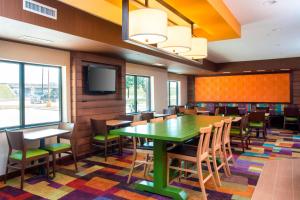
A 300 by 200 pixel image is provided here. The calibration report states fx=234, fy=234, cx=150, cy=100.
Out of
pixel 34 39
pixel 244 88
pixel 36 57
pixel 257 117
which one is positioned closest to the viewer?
pixel 34 39

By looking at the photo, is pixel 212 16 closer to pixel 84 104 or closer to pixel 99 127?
pixel 99 127

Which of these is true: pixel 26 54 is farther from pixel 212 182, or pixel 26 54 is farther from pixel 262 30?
pixel 262 30

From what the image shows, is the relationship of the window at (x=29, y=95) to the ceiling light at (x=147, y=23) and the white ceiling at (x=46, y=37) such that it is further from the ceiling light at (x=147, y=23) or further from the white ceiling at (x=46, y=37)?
the ceiling light at (x=147, y=23)

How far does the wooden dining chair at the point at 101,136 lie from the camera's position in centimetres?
472

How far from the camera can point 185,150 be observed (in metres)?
3.28

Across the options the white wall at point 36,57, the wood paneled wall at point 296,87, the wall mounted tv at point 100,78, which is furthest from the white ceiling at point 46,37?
the wood paneled wall at point 296,87

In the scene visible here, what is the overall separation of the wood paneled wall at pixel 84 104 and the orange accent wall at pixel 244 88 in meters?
6.04

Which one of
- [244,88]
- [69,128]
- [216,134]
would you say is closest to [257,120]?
[244,88]

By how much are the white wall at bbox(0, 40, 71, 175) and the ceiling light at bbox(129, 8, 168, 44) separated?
235 centimetres

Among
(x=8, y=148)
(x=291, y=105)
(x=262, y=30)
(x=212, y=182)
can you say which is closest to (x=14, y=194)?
(x=8, y=148)

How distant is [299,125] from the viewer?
26.8 ft

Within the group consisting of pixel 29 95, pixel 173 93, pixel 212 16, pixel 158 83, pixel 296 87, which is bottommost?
pixel 29 95

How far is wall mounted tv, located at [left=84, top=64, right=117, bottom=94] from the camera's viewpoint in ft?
16.5

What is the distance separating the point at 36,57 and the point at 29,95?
721 mm
